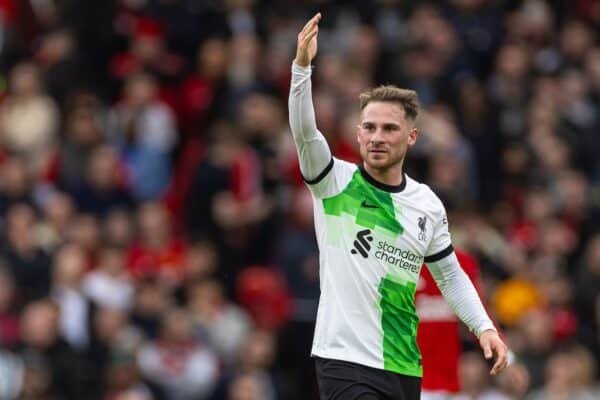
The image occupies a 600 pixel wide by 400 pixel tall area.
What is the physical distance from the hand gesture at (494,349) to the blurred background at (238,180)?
16.9ft

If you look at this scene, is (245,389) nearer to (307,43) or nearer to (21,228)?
(21,228)

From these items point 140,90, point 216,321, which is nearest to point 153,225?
point 216,321

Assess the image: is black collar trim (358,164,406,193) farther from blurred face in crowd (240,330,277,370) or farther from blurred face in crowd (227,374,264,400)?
blurred face in crowd (240,330,277,370)

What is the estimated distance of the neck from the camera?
27.6 ft

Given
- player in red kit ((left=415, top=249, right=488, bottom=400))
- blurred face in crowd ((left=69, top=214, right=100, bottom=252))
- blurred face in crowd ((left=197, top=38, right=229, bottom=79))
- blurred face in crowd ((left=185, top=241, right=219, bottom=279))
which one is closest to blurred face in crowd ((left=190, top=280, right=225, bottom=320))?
blurred face in crowd ((left=185, top=241, right=219, bottom=279))

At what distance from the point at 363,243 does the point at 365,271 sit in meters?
0.15

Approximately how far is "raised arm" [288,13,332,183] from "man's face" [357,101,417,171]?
0.86 feet

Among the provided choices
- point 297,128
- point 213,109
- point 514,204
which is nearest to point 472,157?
point 514,204

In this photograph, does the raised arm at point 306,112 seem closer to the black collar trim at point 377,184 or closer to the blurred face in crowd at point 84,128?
the black collar trim at point 377,184

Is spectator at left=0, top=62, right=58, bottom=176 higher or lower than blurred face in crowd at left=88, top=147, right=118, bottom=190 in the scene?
higher

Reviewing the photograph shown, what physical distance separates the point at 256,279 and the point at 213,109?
2.21 m

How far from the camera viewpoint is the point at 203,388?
46.9 ft

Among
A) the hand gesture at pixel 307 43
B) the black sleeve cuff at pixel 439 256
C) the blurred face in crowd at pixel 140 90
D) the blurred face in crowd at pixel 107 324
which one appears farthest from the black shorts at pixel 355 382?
the blurred face in crowd at pixel 140 90

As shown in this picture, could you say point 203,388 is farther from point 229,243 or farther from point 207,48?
point 207,48
